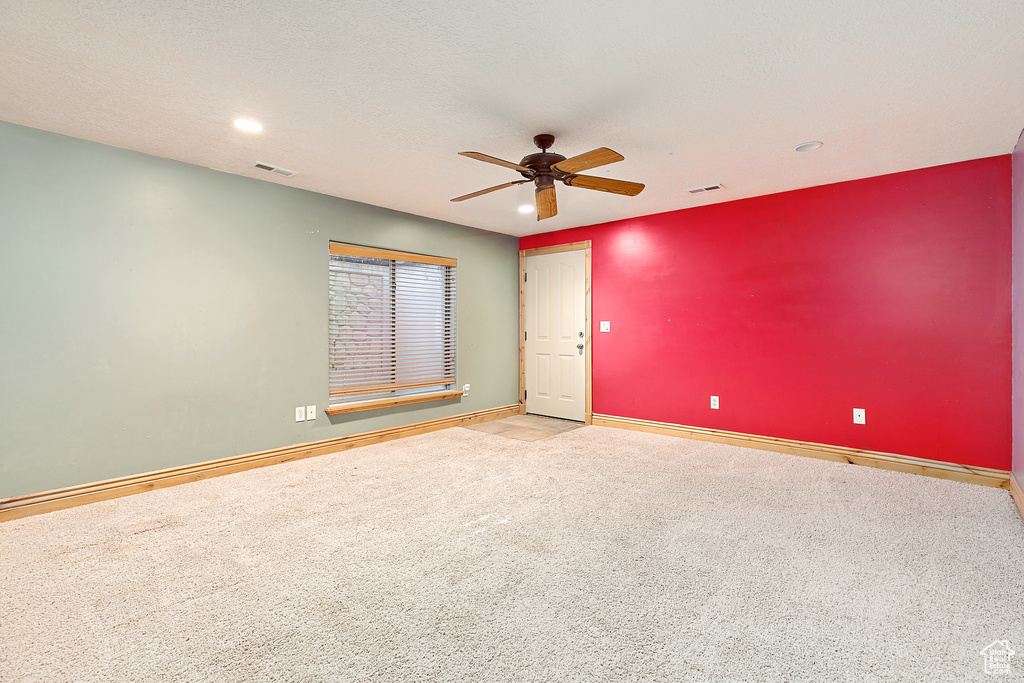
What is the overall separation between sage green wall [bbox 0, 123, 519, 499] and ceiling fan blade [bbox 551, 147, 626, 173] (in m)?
2.47

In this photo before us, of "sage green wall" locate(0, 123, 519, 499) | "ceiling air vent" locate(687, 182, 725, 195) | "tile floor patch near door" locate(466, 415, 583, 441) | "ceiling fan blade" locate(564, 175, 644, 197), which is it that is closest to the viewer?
"sage green wall" locate(0, 123, 519, 499)

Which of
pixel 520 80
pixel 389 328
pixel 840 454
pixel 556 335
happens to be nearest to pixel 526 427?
pixel 556 335

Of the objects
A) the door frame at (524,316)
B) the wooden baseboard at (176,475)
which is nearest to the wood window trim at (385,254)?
the door frame at (524,316)

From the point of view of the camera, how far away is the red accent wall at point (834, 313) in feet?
10.6

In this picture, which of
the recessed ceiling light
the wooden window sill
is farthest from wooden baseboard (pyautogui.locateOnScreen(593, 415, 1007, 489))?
the recessed ceiling light

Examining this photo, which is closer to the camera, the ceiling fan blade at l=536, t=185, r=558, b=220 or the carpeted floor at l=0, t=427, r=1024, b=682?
the carpeted floor at l=0, t=427, r=1024, b=682

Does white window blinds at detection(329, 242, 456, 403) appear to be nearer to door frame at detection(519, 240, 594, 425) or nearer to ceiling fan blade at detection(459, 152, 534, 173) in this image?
door frame at detection(519, 240, 594, 425)

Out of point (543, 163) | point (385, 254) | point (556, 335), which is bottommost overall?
point (556, 335)

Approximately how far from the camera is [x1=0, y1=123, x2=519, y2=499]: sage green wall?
2709mm

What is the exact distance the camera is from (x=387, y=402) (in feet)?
14.7

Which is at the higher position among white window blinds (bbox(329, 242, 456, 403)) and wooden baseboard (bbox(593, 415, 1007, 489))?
A: white window blinds (bbox(329, 242, 456, 403))

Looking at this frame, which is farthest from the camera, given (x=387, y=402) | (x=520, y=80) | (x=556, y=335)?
(x=556, y=335)

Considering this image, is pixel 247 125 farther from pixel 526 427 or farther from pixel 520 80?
pixel 526 427

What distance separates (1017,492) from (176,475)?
570 cm
